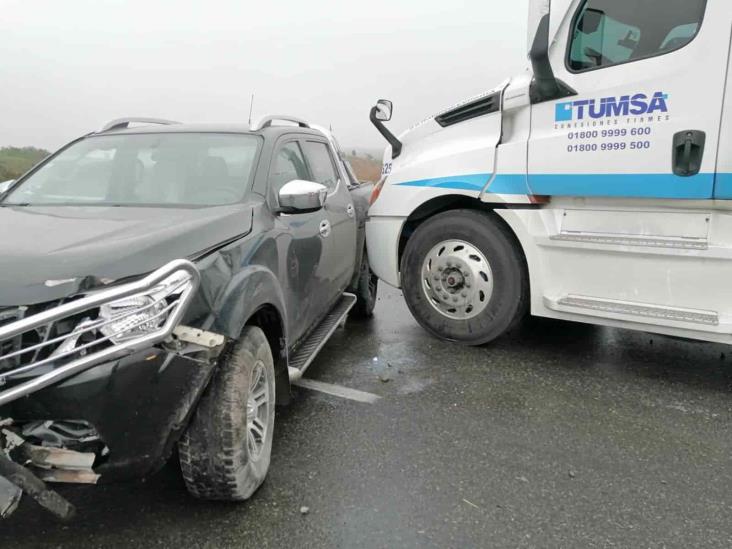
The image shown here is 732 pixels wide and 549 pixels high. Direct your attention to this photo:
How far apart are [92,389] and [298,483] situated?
3.96ft

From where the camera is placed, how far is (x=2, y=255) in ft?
6.67

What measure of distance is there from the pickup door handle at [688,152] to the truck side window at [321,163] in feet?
7.88

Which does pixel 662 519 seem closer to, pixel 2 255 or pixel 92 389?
pixel 92 389

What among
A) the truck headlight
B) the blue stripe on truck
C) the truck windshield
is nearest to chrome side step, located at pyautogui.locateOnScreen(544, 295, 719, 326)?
the blue stripe on truck

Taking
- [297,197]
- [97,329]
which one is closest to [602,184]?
[297,197]

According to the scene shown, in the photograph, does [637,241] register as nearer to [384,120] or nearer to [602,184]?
[602,184]

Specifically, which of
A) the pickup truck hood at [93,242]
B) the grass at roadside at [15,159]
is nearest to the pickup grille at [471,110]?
the pickup truck hood at [93,242]

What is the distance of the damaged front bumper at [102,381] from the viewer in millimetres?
1781

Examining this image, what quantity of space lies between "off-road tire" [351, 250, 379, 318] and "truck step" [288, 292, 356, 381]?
378 mm

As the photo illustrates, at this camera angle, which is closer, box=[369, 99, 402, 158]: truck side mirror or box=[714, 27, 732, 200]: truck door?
box=[714, 27, 732, 200]: truck door

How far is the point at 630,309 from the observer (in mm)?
3732

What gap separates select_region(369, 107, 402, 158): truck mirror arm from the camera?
16.3 feet

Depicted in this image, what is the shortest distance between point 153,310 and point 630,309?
3071mm

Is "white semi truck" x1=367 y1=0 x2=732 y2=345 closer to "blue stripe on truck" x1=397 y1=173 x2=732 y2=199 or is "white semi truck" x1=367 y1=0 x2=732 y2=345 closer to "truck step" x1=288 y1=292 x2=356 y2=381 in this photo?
"blue stripe on truck" x1=397 y1=173 x2=732 y2=199
